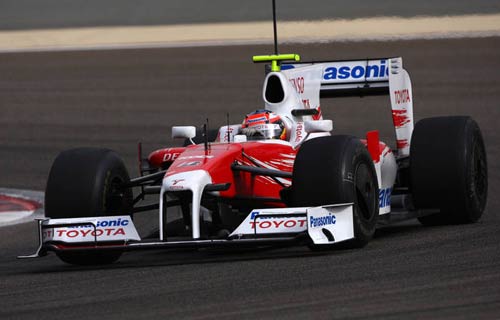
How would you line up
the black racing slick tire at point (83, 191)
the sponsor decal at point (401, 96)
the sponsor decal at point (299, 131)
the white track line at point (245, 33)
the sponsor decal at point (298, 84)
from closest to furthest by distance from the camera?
the black racing slick tire at point (83, 191)
the sponsor decal at point (299, 131)
the sponsor decal at point (298, 84)
the sponsor decal at point (401, 96)
the white track line at point (245, 33)

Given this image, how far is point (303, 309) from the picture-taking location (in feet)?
23.4

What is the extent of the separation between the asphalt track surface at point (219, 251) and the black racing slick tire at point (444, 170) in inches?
9.2

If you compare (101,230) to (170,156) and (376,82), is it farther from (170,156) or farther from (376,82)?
(376,82)

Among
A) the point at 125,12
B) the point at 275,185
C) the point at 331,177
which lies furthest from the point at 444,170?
the point at 125,12

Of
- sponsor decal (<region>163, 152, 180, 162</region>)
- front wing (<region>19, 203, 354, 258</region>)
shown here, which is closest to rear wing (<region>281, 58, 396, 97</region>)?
sponsor decal (<region>163, 152, 180, 162</region>)

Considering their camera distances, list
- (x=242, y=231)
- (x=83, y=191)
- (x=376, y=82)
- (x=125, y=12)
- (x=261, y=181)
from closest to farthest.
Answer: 1. (x=242, y=231)
2. (x=83, y=191)
3. (x=261, y=181)
4. (x=376, y=82)
5. (x=125, y=12)

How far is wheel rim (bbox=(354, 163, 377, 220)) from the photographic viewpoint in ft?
32.3

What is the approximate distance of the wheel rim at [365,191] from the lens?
9852mm

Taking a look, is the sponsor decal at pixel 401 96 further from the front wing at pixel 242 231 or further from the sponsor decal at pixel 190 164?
the sponsor decal at pixel 190 164

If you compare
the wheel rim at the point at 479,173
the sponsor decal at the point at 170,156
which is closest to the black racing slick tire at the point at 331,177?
the sponsor decal at the point at 170,156

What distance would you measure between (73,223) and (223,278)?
161 centimetres

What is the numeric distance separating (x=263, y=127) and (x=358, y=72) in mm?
2003

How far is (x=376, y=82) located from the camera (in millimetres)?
12422

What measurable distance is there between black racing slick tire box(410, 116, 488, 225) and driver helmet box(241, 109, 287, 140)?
4.08 feet
